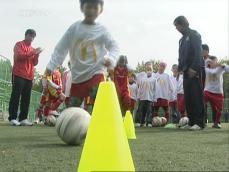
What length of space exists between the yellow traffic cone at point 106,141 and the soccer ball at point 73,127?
8.36 ft

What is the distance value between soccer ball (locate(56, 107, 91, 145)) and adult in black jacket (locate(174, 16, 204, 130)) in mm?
4031

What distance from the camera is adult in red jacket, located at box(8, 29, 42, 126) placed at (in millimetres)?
10602

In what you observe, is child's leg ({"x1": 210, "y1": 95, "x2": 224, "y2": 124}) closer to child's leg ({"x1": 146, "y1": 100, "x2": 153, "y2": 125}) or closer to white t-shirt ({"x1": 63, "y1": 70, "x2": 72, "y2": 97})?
child's leg ({"x1": 146, "y1": 100, "x2": 153, "y2": 125})

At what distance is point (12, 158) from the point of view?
14.5 ft

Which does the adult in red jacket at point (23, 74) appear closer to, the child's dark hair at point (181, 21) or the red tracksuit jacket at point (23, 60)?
the red tracksuit jacket at point (23, 60)

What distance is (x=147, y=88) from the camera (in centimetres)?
1288

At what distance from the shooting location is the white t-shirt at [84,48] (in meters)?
6.48

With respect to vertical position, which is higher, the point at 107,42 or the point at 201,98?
the point at 107,42

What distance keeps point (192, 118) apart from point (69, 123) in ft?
14.8

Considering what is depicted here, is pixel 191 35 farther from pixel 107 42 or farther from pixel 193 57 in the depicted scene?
pixel 107 42

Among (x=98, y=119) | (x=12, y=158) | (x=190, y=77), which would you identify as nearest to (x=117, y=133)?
(x=98, y=119)

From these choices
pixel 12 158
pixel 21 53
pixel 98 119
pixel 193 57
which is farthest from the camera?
pixel 21 53

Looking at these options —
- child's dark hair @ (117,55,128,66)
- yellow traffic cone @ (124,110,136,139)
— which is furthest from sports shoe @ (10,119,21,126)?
yellow traffic cone @ (124,110,136,139)

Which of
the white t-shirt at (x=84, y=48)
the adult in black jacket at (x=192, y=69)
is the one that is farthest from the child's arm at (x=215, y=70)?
the white t-shirt at (x=84, y=48)
